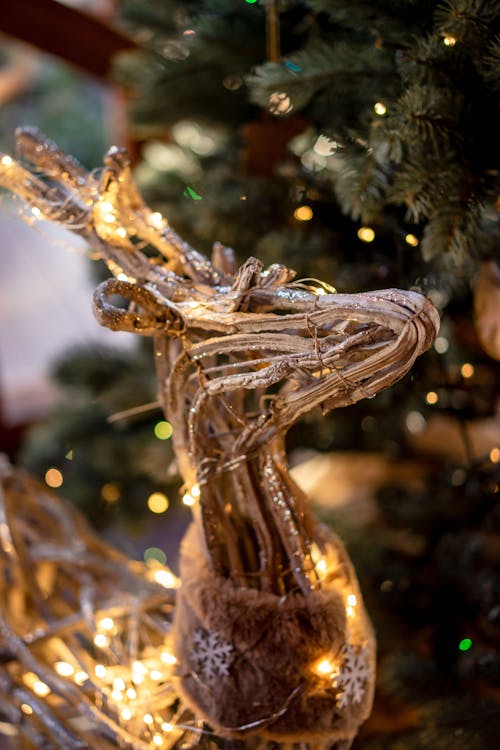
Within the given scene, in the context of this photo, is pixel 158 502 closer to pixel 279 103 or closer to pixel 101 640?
pixel 101 640

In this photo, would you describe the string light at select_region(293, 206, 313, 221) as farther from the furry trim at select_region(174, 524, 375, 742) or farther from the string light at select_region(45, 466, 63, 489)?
the string light at select_region(45, 466, 63, 489)

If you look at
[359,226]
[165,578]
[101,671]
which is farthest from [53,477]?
[359,226]

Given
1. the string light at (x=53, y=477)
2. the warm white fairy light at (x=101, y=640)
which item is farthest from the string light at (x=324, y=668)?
the string light at (x=53, y=477)

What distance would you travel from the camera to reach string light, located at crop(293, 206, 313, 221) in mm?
793

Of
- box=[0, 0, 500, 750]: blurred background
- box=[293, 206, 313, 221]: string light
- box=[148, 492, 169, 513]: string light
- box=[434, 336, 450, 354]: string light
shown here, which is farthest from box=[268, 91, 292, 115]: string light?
box=[148, 492, 169, 513]: string light

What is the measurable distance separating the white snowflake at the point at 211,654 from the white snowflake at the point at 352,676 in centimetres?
8

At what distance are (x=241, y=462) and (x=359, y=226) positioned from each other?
0.32 m

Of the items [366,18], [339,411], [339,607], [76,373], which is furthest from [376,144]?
[76,373]

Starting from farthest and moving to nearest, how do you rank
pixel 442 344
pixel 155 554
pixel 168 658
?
pixel 155 554
pixel 442 344
pixel 168 658

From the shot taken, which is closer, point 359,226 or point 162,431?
point 359,226

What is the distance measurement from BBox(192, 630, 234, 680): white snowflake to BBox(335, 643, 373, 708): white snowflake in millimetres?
82

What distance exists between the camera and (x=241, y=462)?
55cm

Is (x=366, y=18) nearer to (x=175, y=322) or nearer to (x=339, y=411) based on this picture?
(x=175, y=322)

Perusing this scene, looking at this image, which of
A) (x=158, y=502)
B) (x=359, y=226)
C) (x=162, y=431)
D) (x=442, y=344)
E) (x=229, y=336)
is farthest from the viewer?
(x=158, y=502)
